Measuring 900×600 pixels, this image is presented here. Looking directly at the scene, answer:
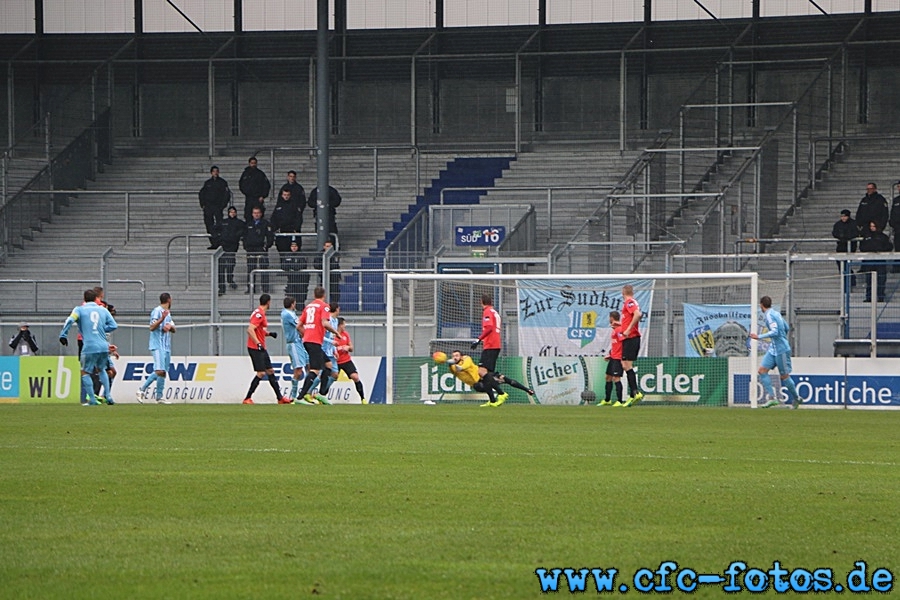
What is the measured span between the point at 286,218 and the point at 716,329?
11848 mm

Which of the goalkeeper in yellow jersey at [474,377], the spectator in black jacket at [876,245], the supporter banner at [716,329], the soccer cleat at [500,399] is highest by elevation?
the spectator in black jacket at [876,245]

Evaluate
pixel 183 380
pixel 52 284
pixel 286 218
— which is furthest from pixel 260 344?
pixel 52 284

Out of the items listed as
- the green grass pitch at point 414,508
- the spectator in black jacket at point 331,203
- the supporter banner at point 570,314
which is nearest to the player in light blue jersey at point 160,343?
the supporter banner at point 570,314

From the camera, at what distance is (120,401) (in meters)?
28.8

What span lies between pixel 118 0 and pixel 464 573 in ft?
130

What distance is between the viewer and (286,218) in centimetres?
3538

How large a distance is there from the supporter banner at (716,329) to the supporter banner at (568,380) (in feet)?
3.42

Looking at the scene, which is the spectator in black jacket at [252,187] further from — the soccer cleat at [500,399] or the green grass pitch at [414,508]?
the green grass pitch at [414,508]

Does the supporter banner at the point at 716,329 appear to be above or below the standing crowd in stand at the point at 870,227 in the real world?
below

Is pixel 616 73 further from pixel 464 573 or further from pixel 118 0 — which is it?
pixel 464 573

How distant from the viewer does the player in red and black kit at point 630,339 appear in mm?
25312

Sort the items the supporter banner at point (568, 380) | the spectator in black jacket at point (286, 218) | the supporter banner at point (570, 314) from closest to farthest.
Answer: the supporter banner at point (568, 380), the supporter banner at point (570, 314), the spectator in black jacket at point (286, 218)

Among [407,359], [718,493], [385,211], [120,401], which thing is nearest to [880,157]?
[385,211]

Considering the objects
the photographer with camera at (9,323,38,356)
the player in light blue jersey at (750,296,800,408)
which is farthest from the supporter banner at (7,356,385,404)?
the player in light blue jersey at (750,296,800,408)
